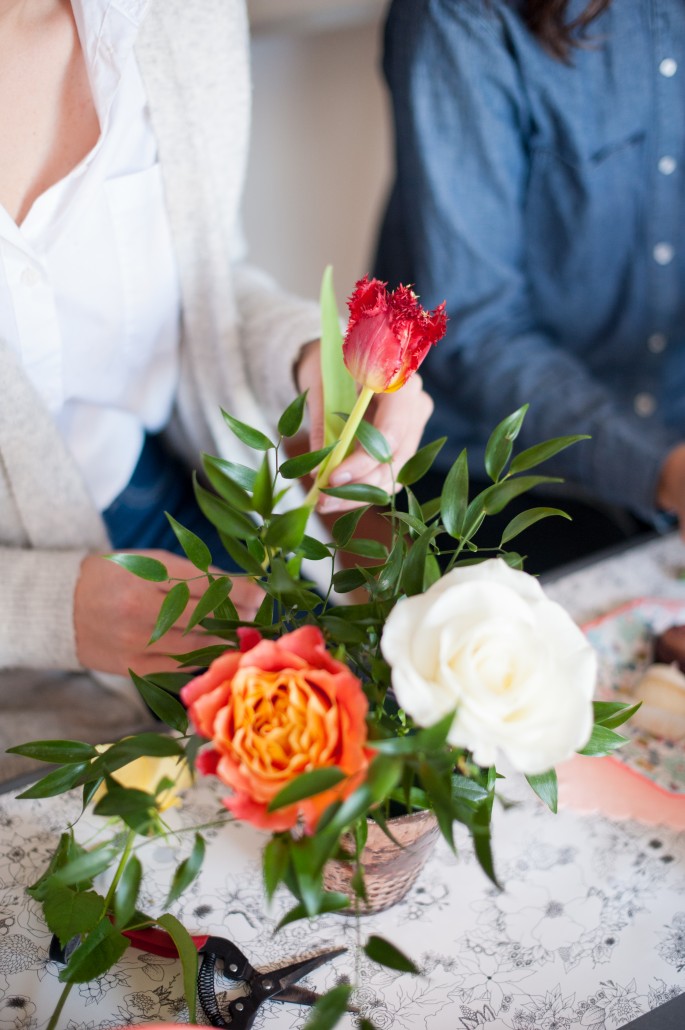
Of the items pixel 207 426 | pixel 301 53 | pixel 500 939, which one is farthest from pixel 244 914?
pixel 301 53

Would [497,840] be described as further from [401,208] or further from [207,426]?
[401,208]

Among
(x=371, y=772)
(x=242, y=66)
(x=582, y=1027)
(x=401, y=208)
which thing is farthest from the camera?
(x=401, y=208)

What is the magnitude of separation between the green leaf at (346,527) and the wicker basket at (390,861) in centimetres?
14

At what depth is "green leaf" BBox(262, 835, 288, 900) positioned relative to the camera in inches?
12.4

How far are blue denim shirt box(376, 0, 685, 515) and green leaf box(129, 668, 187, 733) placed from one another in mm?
618

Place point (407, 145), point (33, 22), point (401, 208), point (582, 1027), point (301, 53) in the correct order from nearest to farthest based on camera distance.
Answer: point (582, 1027) → point (33, 22) → point (407, 145) → point (401, 208) → point (301, 53)

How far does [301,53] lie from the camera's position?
1205 millimetres

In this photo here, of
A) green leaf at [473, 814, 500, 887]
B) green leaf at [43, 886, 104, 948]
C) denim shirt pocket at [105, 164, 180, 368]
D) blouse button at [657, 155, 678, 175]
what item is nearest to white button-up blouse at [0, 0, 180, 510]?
denim shirt pocket at [105, 164, 180, 368]

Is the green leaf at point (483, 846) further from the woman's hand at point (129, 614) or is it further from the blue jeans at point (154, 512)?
the blue jeans at point (154, 512)

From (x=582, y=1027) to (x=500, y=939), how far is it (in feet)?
0.20

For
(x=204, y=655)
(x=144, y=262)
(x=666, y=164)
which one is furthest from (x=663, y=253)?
(x=204, y=655)

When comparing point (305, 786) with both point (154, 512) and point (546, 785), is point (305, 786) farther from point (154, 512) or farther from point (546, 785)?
point (154, 512)

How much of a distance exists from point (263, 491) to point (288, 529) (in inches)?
0.9

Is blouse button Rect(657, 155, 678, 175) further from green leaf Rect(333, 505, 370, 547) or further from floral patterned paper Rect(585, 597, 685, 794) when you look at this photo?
green leaf Rect(333, 505, 370, 547)
